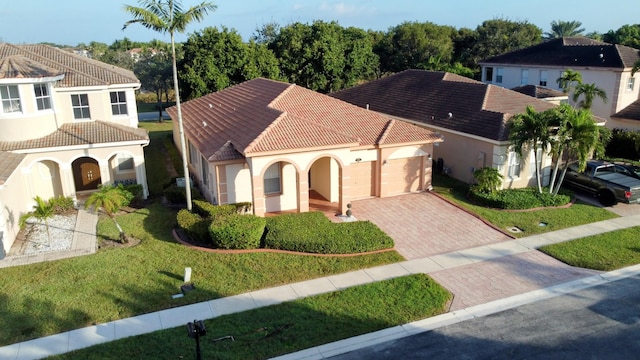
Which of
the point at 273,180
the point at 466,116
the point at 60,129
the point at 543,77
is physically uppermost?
the point at 543,77

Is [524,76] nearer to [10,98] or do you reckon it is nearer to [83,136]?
[83,136]

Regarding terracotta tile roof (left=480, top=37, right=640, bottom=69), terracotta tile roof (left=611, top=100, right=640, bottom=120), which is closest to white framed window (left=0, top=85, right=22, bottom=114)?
terracotta tile roof (left=611, top=100, right=640, bottom=120)

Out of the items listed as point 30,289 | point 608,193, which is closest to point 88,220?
point 30,289

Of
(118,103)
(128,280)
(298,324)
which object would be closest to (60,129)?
(118,103)

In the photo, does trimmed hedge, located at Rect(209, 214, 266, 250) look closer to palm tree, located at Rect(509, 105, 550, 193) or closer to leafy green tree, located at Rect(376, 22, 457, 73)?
palm tree, located at Rect(509, 105, 550, 193)

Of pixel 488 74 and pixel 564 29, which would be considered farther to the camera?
pixel 564 29

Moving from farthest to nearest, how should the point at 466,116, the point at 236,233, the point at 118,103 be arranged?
the point at 466,116
the point at 118,103
the point at 236,233

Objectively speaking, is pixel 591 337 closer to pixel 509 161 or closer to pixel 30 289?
pixel 509 161
